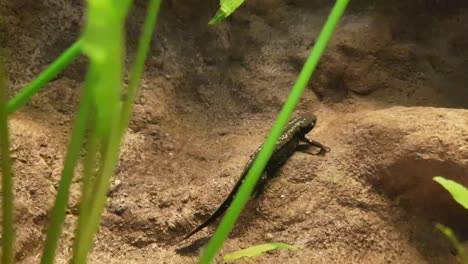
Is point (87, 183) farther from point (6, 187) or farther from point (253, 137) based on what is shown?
point (253, 137)

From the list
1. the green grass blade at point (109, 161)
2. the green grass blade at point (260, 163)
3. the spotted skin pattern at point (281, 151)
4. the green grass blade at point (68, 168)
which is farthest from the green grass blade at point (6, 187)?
the spotted skin pattern at point (281, 151)

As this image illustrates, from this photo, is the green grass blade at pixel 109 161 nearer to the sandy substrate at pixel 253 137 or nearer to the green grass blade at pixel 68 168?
the green grass blade at pixel 68 168

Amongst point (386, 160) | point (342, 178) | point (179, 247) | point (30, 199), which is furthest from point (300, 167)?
point (30, 199)

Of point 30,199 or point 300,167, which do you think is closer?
point 30,199

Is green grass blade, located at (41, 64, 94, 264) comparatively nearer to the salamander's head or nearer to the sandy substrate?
the sandy substrate

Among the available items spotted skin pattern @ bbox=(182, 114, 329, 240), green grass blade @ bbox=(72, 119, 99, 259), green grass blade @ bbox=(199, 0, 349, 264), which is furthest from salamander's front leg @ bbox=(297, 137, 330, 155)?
green grass blade @ bbox=(72, 119, 99, 259)

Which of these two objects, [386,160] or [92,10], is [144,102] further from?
[92,10]
